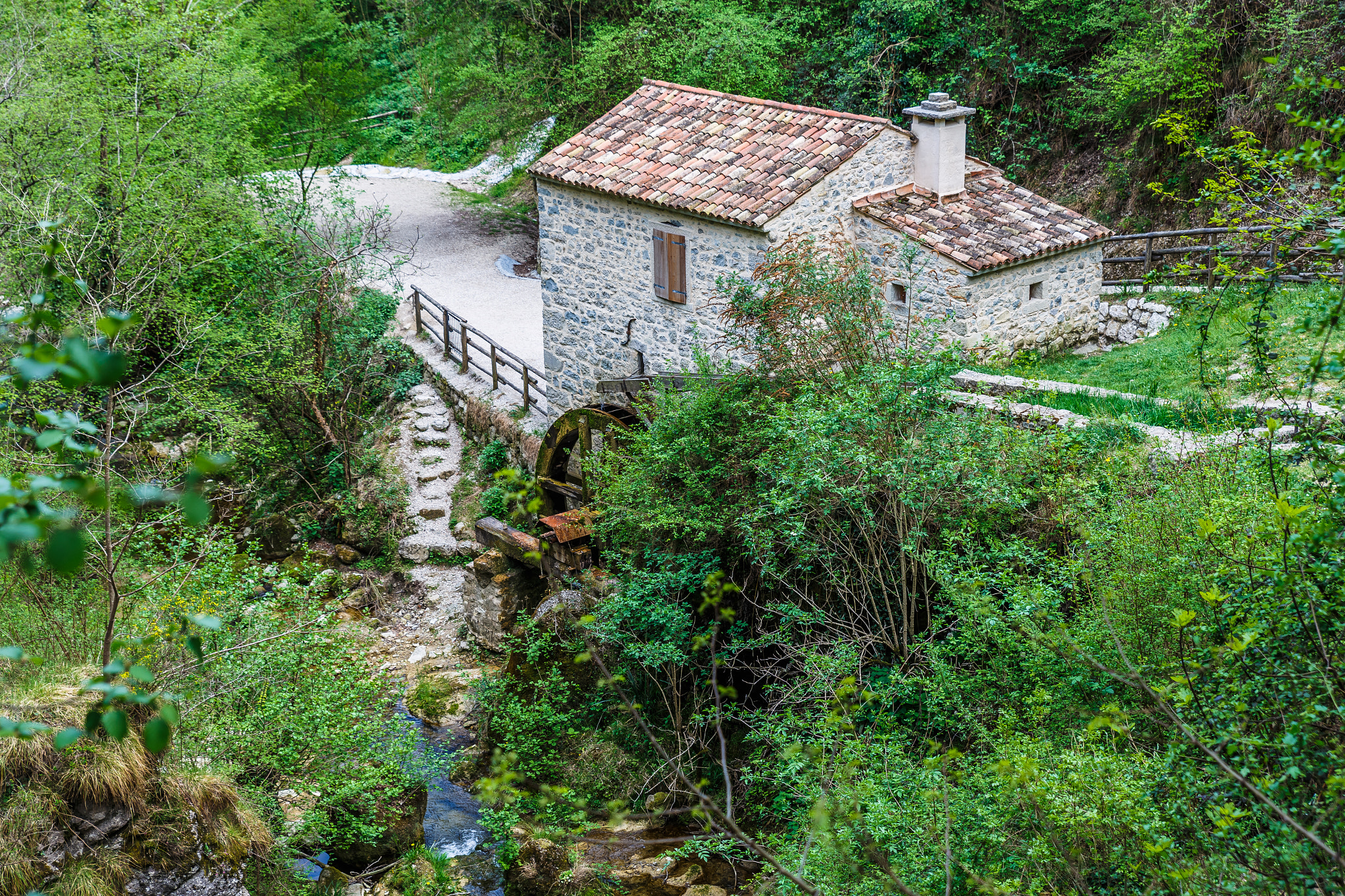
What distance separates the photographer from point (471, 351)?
52.2ft

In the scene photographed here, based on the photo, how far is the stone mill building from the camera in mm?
10109

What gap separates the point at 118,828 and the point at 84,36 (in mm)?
11060

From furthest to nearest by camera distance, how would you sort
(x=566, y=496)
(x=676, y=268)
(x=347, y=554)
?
(x=347, y=554)
(x=566, y=496)
(x=676, y=268)

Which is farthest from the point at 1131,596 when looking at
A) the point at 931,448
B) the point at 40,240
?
the point at 40,240

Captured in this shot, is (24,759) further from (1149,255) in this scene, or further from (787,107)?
(1149,255)

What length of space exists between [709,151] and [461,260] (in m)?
9.43

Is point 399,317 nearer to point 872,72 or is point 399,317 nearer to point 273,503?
point 273,503

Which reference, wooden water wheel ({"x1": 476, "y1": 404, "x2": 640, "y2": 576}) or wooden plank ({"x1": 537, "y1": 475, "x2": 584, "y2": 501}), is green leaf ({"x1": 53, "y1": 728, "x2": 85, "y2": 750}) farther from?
wooden plank ({"x1": 537, "y1": 475, "x2": 584, "y2": 501})

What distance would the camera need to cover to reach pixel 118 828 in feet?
19.4

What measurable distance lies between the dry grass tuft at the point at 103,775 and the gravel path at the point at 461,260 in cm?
975

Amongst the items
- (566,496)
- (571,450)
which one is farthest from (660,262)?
(566,496)

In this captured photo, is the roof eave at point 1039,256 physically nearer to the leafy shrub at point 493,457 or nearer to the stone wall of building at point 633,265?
the stone wall of building at point 633,265

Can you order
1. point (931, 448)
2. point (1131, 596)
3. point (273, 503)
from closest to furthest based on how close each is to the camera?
point (1131, 596) → point (931, 448) → point (273, 503)

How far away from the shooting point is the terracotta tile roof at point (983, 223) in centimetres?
998
